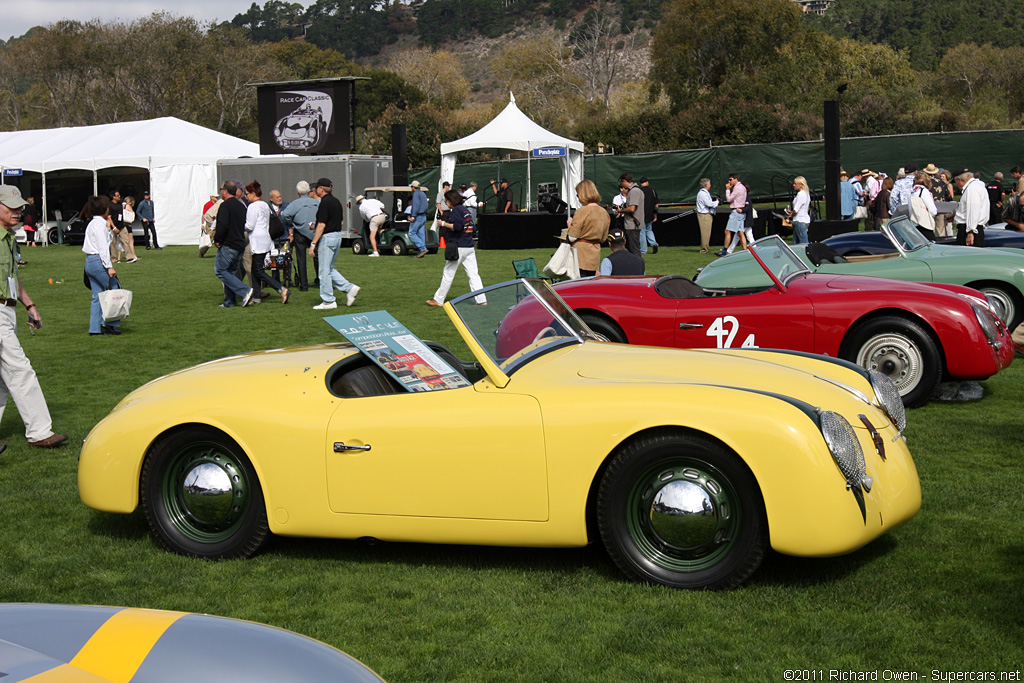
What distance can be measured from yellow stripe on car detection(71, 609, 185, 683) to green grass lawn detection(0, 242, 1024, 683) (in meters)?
1.47

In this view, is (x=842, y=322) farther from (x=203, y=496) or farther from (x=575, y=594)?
(x=203, y=496)

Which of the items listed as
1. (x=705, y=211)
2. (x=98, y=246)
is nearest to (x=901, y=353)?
(x=98, y=246)

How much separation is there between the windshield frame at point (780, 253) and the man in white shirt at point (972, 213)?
768 cm

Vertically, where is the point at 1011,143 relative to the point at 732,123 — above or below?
below

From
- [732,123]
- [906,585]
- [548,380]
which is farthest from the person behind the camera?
[732,123]

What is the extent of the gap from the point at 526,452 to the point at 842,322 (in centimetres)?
454

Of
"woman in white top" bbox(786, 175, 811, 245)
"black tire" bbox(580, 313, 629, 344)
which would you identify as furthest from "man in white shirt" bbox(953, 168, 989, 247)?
"black tire" bbox(580, 313, 629, 344)

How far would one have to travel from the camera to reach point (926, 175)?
18453 mm

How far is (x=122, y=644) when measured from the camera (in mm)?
2225

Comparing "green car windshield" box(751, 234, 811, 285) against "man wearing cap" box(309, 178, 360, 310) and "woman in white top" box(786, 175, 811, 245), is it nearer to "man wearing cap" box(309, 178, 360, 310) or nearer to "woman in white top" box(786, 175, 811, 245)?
"man wearing cap" box(309, 178, 360, 310)

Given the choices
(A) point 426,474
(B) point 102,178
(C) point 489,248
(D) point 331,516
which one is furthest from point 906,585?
(B) point 102,178

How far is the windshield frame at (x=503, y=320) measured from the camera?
4.82 meters

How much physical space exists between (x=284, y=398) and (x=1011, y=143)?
29649 mm

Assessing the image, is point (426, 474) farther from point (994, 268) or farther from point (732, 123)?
point (732, 123)
